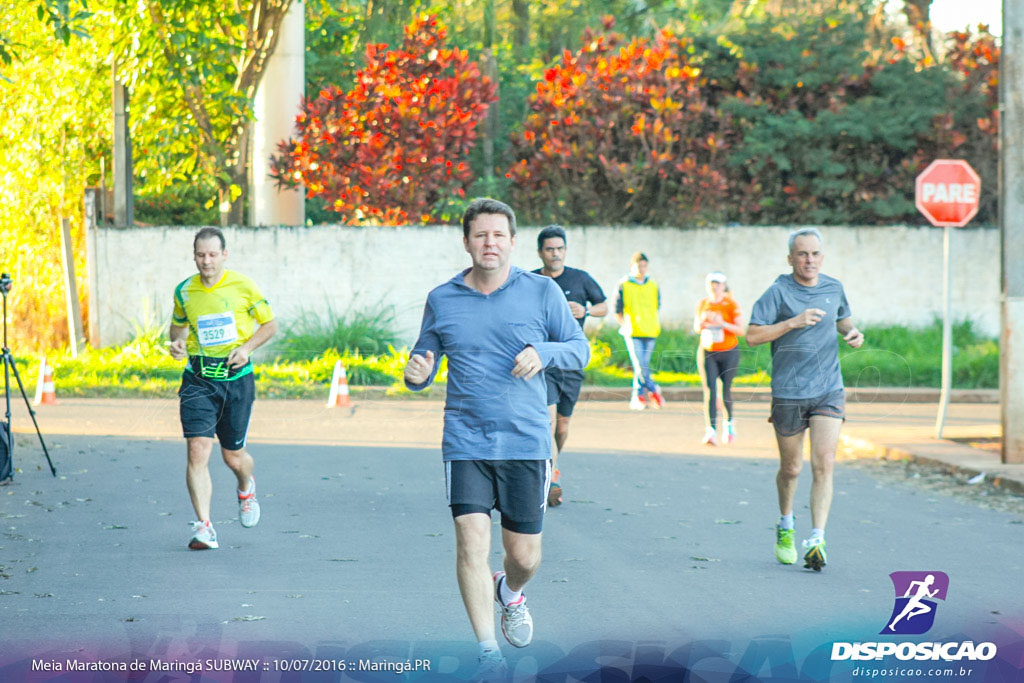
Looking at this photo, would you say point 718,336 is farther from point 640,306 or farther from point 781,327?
point 781,327

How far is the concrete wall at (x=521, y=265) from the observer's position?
74.3 feet

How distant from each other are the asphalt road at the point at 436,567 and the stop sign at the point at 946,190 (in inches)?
296

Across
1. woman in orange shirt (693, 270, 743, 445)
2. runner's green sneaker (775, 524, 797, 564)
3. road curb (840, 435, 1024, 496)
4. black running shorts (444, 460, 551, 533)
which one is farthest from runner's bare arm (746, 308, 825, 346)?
woman in orange shirt (693, 270, 743, 445)

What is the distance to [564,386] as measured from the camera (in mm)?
10352

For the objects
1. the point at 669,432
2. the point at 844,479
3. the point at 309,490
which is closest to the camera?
the point at 309,490

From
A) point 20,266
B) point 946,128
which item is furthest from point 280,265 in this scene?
point 946,128

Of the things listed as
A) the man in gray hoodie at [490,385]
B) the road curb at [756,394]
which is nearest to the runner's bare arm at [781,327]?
the man in gray hoodie at [490,385]

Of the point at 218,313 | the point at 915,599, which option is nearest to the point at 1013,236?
the point at 915,599

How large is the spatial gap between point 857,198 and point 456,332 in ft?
69.4

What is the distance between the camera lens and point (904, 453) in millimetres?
13336

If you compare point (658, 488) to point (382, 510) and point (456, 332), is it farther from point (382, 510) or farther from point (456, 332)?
point (456, 332)

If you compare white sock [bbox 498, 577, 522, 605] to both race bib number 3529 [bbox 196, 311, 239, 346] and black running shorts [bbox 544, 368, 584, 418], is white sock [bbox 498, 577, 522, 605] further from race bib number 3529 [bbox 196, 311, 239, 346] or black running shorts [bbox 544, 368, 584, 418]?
black running shorts [bbox 544, 368, 584, 418]

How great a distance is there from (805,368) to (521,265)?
15.5 meters

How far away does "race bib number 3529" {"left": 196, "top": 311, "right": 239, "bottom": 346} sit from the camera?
28.6 ft
